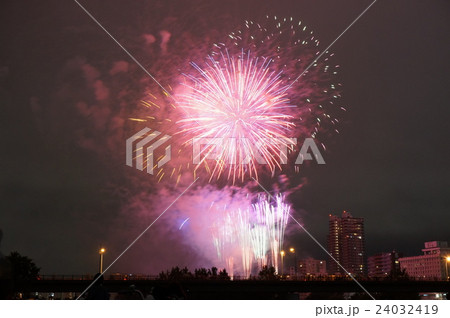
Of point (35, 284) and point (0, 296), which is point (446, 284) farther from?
point (0, 296)

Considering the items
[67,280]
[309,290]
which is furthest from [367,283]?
[67,280]

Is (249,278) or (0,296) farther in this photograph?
(249,278)

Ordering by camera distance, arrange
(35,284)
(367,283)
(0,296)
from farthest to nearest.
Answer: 1. (367,283)
2. (35,284)
3. (0,296)

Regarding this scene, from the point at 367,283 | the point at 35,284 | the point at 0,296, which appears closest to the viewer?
the point at 0,296
